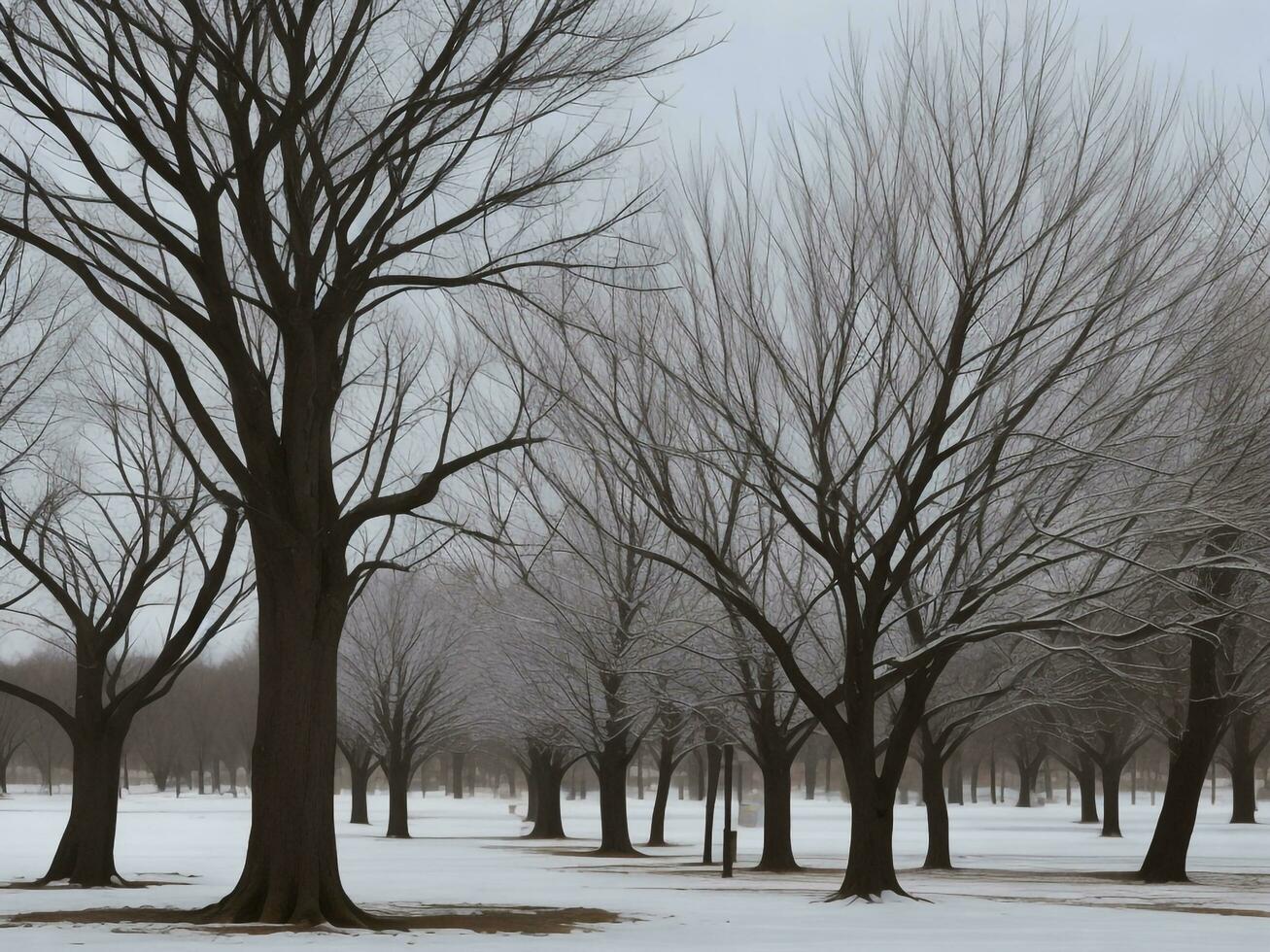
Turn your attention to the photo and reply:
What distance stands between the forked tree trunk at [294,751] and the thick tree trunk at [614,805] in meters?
16.1

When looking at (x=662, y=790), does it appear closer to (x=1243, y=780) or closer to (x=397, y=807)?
(x=397, y=807)

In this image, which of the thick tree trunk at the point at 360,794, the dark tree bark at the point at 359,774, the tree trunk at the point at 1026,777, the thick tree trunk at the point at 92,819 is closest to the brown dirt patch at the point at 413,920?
the thick tree trunk at the point at 92,819

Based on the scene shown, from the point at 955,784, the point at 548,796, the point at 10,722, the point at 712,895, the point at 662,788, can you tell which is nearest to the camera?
the point at 712,895

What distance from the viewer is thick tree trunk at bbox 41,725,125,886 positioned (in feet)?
58.4

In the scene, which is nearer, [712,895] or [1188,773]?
[712,895]

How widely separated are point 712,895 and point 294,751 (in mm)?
6388

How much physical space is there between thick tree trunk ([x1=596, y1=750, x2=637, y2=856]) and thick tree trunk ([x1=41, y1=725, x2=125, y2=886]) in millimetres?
12227

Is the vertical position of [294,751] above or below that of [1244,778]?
above

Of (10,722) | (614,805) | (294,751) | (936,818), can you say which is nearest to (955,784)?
(614,805)

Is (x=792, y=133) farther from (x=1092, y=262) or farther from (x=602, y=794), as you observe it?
(x=602, y=794)

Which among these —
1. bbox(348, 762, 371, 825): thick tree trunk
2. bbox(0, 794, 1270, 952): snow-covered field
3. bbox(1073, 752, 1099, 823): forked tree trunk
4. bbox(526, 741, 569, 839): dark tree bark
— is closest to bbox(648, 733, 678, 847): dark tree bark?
bbox(0, 794, 1270, 952): snow-covered field

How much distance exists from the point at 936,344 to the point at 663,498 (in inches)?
145

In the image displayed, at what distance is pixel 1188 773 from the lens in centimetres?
2095

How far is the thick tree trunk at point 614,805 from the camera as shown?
28.4 m
